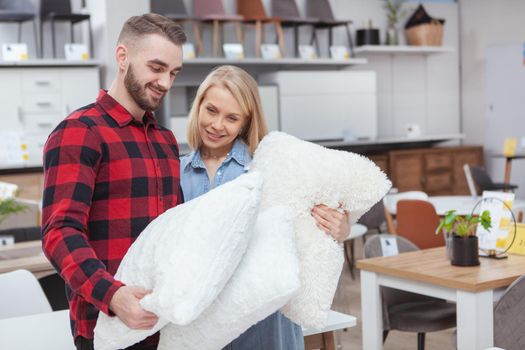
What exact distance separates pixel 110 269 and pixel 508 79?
10.1 metres

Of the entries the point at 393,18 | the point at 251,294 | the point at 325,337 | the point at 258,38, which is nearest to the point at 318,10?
the point at 258,38

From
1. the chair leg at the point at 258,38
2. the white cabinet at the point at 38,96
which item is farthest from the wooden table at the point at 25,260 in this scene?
the chair leg at the point at 258,38

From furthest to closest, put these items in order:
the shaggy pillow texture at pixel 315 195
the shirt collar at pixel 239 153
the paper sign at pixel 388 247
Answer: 1. the paper sign at pixel 388 247
2. the shirt collar at pixel 239 153
3. the shaggy pillow texture at pixel 315 195

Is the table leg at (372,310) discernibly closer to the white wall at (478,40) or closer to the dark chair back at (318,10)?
→ the dark chair back at (318,10)

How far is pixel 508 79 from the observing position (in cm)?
1090

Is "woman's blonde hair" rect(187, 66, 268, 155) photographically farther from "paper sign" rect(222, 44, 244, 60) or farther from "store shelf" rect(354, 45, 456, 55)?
"store shelf" rect(354, 45, 456, 55)

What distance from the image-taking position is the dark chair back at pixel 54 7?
28.3ft

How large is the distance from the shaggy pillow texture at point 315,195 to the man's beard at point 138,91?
29 cm

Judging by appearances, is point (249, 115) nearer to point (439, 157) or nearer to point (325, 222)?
point (325, 222)

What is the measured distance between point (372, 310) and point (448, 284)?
0.50m

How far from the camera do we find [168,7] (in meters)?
9.13

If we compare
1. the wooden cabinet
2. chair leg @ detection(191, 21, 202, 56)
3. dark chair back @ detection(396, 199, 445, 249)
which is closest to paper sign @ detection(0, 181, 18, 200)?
dark chair back @ detection(396, 199, 445, 249)

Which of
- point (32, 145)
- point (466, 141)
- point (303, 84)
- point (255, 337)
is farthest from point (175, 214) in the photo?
point (466, 141)

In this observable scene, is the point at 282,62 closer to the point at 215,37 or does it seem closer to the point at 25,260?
the point at 215,37
